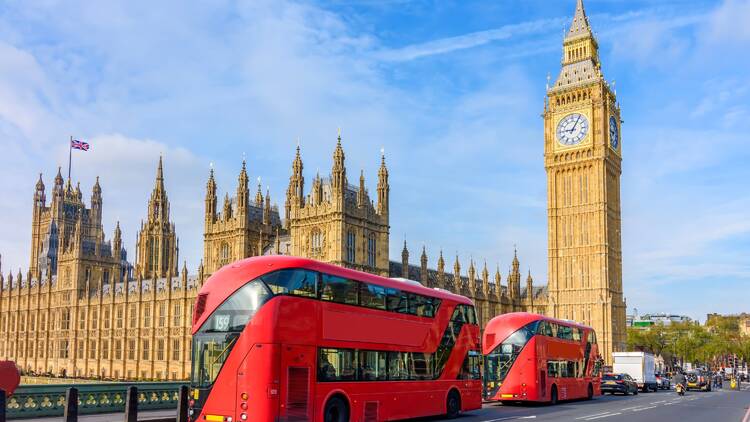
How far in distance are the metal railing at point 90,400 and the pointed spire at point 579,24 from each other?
8920cm

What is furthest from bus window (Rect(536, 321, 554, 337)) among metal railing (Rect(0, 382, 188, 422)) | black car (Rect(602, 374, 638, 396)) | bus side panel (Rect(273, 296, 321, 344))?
bus side panel (Rect(273, 296, 321, 344))

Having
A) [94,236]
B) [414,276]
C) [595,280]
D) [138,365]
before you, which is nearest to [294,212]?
[414,276]

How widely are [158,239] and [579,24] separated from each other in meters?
67.0

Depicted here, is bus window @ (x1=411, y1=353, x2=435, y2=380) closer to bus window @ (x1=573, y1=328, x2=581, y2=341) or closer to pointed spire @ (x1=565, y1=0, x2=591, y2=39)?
bus window @ (x1=573, y1=328, x2=581, y2=341)

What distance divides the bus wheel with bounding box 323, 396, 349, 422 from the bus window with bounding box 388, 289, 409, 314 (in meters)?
3.72

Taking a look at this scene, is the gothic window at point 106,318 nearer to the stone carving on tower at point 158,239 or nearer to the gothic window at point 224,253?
the stone carving on tower at point 158,239

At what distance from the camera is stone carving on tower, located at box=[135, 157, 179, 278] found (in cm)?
10506

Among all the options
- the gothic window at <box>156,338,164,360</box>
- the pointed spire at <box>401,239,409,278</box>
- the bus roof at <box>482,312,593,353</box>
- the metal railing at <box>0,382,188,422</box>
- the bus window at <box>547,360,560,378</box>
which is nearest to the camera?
the metal railing at <box>0,382,188,422</box>

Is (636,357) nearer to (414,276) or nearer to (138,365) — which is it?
(414,276)


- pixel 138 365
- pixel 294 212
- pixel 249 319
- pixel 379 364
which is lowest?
pixel 138 365

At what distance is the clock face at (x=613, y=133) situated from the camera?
9872 centimetres

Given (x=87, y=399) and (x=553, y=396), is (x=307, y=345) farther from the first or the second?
(x=553, y=396)

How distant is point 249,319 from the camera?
19.2 meters

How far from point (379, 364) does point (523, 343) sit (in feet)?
42.9
